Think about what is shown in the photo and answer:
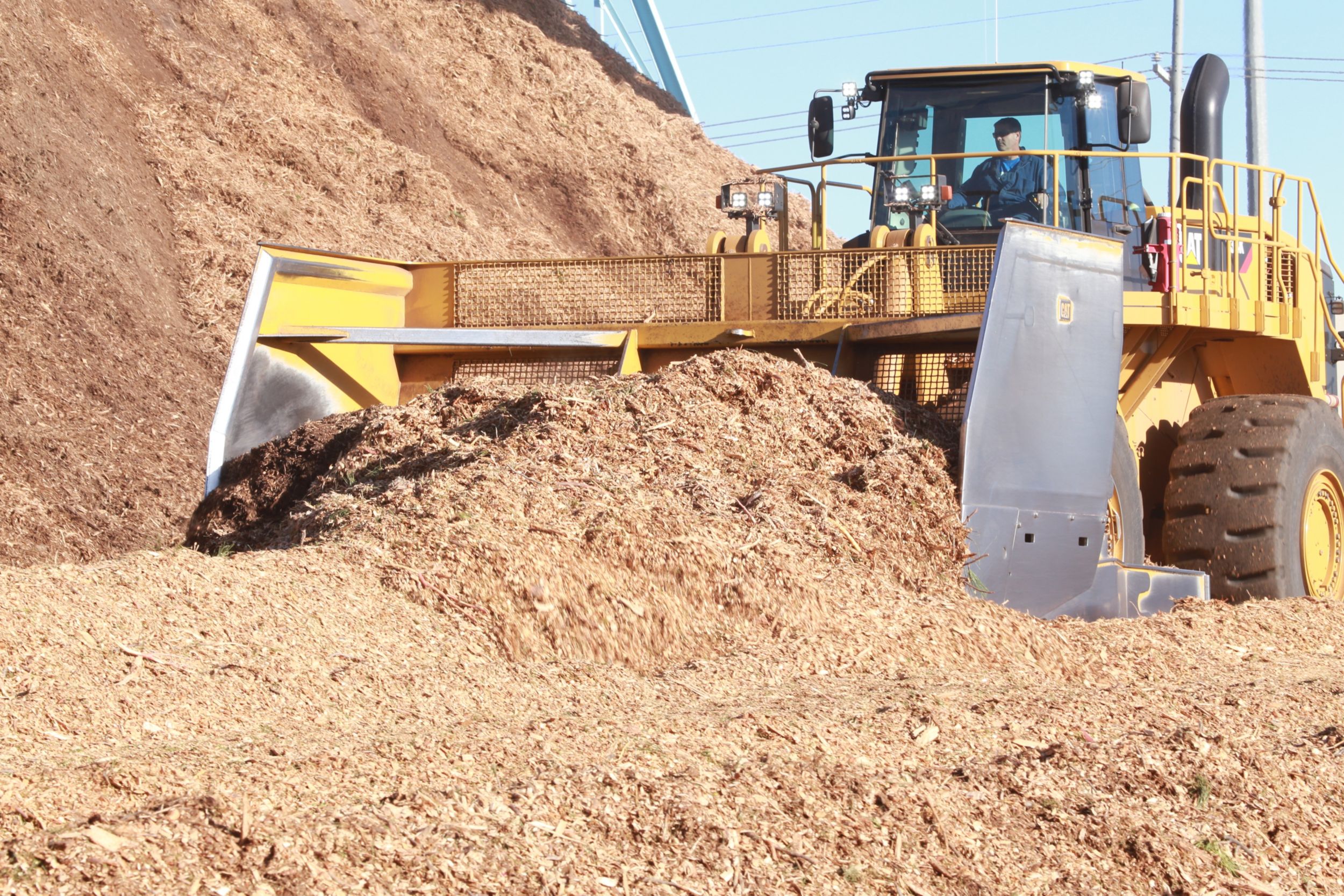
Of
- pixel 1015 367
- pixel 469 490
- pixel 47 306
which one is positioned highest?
pixel 47 306

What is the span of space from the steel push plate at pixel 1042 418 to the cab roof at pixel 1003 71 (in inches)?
100

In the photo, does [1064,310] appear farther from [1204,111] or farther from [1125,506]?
[1204,111]

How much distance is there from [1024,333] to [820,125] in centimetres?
327

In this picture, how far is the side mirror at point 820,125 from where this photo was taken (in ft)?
29.5

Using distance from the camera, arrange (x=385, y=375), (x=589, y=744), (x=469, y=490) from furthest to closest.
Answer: (x=385, y=375)
(x=469, y=490)
(x=589, y=744)

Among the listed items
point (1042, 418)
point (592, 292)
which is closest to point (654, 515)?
point (1042, 418)

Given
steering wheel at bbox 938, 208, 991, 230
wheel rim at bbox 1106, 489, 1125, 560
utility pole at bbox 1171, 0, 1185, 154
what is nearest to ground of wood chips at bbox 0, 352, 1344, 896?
wheel rim at bbox 1106, 489, 1125, 560

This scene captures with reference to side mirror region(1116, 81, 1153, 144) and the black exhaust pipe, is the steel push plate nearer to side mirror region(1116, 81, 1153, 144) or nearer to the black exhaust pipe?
side mirror region(1116, 81, 1153, 144)

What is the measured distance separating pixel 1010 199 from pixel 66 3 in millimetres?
11290

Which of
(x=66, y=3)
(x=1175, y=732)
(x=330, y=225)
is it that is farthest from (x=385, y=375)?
(x=66, y=3)

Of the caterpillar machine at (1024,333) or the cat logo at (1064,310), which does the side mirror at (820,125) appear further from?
the cat logo at (1064,310)

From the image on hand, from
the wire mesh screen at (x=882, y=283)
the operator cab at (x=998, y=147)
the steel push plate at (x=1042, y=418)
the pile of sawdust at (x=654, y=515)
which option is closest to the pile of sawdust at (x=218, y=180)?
the pile of sawdust at (x=654, y=515)

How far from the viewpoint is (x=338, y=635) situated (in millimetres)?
4746

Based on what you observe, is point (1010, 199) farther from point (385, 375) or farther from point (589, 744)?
point (589, 744)
